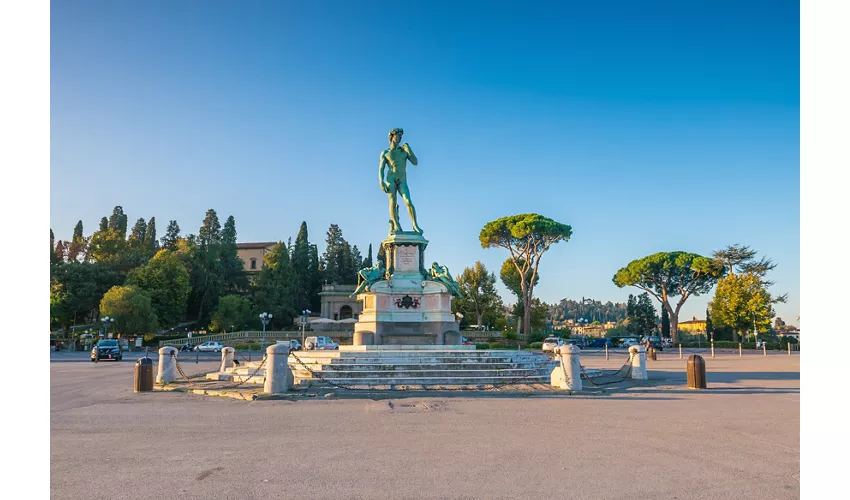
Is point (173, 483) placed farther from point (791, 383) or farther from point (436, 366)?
point (791, 383)

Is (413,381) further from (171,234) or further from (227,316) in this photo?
(171,234)

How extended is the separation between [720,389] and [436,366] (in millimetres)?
6739

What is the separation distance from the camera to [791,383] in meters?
15.4

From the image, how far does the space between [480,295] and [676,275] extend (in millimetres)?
20294

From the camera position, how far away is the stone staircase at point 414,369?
13945mm

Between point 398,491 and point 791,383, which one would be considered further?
point 791,383

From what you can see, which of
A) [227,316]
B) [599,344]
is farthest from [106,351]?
[599,344]

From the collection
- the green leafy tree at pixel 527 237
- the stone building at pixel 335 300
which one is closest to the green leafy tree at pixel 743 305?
the green leafy tree at pixel 527 237

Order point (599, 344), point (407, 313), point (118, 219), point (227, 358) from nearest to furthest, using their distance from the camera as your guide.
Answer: point (227, 358) < point (407, 313) < point (599, 344) < point (118, 219)

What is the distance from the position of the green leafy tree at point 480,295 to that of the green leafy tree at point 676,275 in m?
15.6

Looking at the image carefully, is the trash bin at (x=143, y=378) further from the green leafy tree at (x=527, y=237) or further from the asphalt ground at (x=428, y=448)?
the green leafy tree at (x=527, y=237)

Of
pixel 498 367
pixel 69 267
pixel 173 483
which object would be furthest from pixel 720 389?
pixel 69 267

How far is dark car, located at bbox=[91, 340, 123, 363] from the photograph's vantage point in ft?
102

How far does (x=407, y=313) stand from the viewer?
63.6ft
